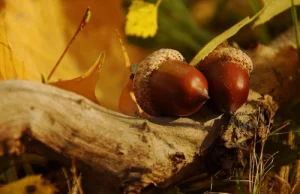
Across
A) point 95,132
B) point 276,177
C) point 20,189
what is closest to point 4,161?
point 20,189

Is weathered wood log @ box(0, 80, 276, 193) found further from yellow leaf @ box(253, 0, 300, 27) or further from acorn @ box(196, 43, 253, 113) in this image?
yellow leaf @ box(253, 0, 300, 27)

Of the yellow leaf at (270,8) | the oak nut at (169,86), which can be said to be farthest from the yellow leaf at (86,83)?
the yellow leaf at (270,8)

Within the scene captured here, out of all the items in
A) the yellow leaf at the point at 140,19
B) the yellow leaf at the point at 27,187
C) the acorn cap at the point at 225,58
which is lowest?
the yellow leaf at the point at 27,187

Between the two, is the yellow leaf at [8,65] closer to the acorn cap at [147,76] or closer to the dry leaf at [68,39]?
the dry leaf at [68,39]

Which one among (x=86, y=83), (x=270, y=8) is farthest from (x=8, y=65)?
(x=270, y=8)

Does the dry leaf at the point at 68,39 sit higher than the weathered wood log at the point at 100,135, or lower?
higher

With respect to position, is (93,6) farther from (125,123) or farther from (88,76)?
(125,123)
